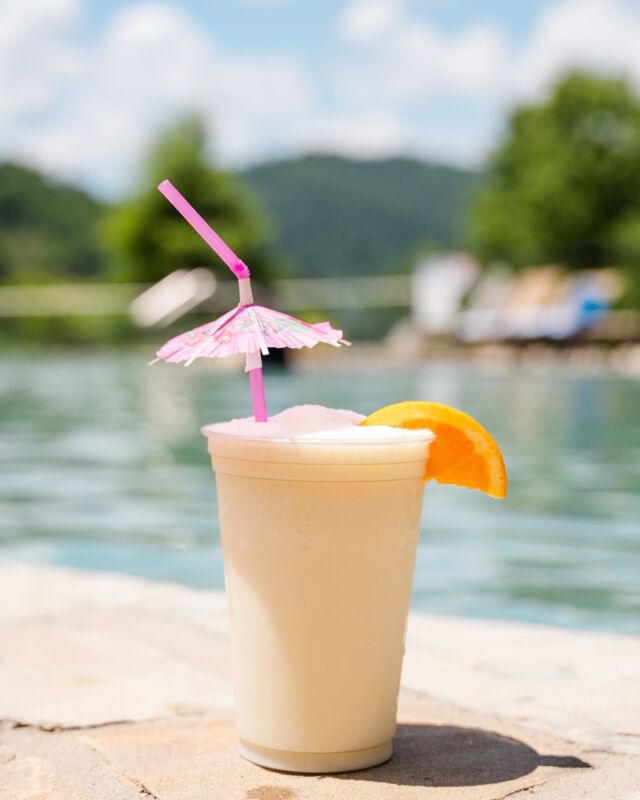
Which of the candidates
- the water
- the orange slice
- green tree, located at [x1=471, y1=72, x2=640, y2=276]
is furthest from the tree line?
the orange slice

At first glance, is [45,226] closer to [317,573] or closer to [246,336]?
[246,336]

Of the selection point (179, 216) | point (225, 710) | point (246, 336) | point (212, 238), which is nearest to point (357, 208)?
point (179, 216)

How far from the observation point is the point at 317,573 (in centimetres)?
221

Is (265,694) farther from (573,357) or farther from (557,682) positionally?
(573,357)

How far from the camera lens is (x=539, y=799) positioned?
215cm

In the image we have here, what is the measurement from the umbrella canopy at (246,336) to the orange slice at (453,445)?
189 mm

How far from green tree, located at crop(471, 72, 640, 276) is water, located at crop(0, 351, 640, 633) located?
1171 inches

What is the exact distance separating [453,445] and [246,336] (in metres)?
0.46

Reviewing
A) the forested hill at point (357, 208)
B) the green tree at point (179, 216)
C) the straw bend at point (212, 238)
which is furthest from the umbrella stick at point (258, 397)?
the forested hill at point (357, 208)

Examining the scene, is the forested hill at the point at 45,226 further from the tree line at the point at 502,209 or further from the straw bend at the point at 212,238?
the straw bend at the point at 212,238

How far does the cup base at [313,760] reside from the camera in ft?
7.53

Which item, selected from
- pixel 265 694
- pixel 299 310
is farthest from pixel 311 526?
pixel 299 310

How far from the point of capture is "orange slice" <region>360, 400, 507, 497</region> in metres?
2.33

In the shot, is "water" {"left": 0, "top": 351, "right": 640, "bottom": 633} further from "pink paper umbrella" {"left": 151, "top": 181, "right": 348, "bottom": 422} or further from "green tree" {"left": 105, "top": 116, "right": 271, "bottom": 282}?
"green tree" {"left": 105, "top": 116, "right": 271, "bottom": 282}
